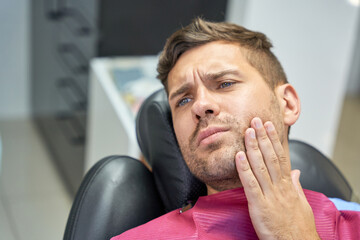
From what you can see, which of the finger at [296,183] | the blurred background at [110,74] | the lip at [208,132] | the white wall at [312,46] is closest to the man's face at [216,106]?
the lip at [208,132]

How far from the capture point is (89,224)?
1.23 metres

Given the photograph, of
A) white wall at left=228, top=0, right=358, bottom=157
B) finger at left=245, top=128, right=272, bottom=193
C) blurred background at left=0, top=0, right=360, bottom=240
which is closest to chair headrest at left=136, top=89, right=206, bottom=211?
finger at left=245, top=128, right=272, bottom=193

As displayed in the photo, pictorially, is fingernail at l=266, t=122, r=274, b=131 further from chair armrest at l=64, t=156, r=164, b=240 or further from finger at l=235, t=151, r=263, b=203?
chair armrest at l=64, t=156, r=164, b=240

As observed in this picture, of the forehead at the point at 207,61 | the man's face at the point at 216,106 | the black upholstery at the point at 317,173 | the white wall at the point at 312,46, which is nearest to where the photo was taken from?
the man's face at the point at 216,106

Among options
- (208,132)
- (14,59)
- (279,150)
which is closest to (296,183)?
(279,150)

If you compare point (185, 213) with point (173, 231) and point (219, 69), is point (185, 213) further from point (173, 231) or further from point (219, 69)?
point (219, 69)

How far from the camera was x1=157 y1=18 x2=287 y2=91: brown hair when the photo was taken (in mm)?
1380

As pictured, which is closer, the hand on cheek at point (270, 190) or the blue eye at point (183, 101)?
the hand on cheek at point (270, 190)

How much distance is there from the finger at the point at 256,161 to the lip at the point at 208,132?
8 centimetres

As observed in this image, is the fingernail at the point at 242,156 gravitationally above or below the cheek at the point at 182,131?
above

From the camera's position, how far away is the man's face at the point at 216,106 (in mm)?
1227

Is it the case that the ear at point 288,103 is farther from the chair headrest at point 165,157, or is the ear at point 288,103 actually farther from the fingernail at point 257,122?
the chair headrest at point 165,157

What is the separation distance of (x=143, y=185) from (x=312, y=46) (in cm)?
139

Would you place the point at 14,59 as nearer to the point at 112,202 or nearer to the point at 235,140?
the point at 112,202
